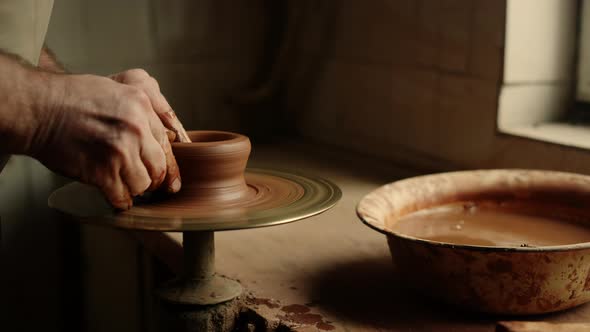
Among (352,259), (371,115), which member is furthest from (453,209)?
(371,115)

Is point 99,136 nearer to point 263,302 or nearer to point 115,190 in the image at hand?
point 115,190

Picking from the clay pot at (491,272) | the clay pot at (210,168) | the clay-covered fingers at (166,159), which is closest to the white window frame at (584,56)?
the clay pot at (491,272)

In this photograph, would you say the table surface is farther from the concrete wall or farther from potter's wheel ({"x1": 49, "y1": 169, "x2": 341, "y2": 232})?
the concrete wall

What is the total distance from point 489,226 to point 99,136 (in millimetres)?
734

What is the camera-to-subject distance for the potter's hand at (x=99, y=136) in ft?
3.32

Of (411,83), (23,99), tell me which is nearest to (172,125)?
(23,99)

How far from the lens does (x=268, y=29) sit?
263 cm

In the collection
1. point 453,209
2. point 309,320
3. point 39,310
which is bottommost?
point 39,310

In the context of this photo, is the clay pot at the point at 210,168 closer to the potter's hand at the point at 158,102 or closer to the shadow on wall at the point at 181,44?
the potter's hand at the point at 158,102

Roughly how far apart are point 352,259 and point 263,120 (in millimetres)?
1337

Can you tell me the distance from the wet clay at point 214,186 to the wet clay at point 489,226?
247 mm

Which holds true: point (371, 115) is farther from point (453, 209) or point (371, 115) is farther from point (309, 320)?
point (309, 320)

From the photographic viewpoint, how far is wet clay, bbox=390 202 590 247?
121 centimetres

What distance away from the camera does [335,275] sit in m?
1.32
